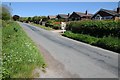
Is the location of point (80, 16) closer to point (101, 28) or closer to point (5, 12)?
point (5, 12)

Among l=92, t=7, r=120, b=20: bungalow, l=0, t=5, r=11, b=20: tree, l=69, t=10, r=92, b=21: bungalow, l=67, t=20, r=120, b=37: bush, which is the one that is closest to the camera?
l=67, t=20, r=120, b=37: bush

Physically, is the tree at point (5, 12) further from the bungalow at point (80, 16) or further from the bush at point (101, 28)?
the bush at point (101, 28)

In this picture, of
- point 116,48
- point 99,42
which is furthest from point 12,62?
point 99,42

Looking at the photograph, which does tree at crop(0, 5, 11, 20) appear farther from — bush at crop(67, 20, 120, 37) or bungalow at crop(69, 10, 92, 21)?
bush at crop(67, 20, 120, 37)

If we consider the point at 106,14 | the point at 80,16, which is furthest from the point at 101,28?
the point at 80,16

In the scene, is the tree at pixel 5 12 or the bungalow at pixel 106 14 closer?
the tree at pixel 5 12

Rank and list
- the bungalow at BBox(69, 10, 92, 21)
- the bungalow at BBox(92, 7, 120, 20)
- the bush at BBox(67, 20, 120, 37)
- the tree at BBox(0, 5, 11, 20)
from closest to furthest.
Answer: the bush at BBox(67, 20, 120, 37), the tree at BBox(0, 5, 11, 20), the bungalow at BBox(92, 7, 120, 20), the bungalow at BBox(69, 10, 92, 21)

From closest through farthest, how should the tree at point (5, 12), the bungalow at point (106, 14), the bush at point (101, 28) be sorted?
the bush at point (101, 28)
the tree at point (5, 12)
the bungalow at point (106, 14)

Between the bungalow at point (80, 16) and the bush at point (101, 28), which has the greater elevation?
the bungalow at point (80, 16)

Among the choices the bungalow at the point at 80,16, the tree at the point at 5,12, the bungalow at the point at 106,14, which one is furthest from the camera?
the bungalow at the point at 80,16

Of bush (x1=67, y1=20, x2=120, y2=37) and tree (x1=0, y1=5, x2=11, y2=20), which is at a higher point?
tree (x1=0, y1=5, x2=11, y2=20)

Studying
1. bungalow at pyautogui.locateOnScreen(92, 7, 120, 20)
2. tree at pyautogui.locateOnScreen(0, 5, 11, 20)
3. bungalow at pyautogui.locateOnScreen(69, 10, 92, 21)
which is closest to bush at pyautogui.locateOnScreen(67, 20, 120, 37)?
bungalow at pyautogui.locateOnScreen(92, 7, 120, 20)

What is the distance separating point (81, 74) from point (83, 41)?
15540 mm

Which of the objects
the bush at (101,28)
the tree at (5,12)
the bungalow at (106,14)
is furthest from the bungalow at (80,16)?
the bush at (101,28)
